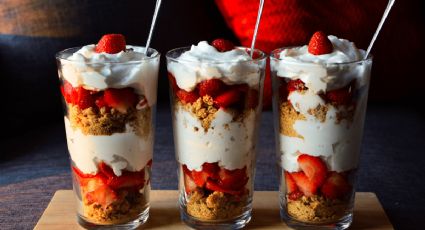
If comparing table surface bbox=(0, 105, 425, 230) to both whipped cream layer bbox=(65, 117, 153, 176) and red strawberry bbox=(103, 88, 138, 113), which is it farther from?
red strawberry bbox=(103, 88, 138, 113)

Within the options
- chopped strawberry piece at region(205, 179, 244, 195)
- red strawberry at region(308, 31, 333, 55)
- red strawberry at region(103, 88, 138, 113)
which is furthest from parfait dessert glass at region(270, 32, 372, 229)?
red strawberry at region(103, 88, 138, 113)

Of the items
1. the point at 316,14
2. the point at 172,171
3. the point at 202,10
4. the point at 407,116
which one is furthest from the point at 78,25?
the point at 407,116

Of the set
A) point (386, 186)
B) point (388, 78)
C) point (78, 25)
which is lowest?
point (386, 186)

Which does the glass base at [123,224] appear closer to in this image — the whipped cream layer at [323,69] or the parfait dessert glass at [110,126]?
the parfait dessert glass at [110,126]

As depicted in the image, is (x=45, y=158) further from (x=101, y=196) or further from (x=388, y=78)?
(x=388, y=78)

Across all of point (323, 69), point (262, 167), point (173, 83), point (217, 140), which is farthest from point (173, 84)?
point (262, 167)

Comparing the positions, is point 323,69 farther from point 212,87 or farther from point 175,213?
point 175,213

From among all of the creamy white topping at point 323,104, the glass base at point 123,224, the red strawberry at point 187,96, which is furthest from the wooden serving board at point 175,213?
the red strawberry at point 187,96
